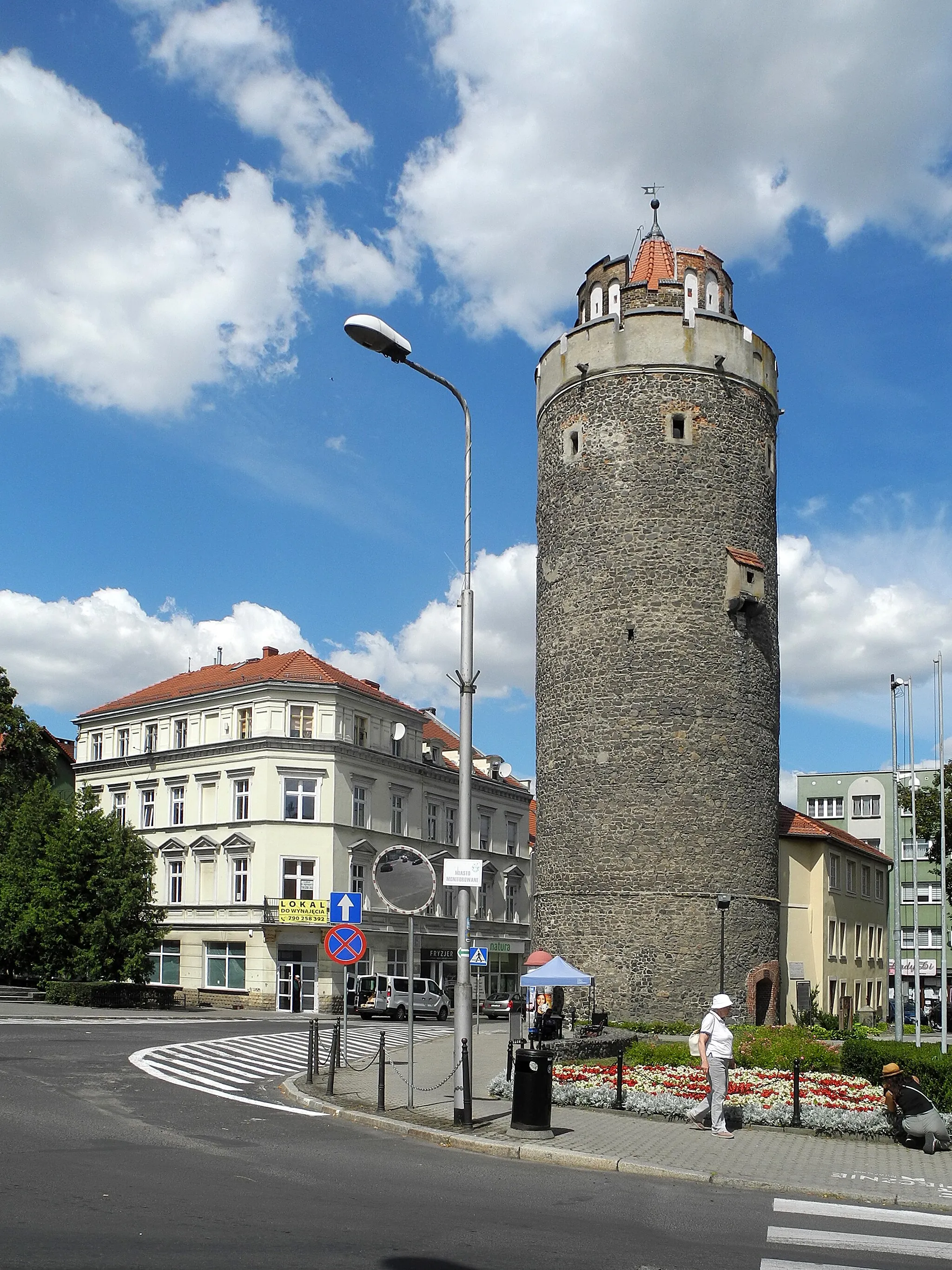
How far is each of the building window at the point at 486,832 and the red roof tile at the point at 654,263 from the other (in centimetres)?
2981

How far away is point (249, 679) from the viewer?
49219 mm

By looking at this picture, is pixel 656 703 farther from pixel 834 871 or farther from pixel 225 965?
pixel 225 965

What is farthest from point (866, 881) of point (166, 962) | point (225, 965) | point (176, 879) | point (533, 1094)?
point (533, 1094)

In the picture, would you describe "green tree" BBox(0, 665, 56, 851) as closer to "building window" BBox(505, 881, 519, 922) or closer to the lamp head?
"building window" BBox(505, 881, 519, 922)

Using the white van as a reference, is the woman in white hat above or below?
above

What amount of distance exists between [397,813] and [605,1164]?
40.9 meters

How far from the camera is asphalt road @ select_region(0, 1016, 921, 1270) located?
7.85m

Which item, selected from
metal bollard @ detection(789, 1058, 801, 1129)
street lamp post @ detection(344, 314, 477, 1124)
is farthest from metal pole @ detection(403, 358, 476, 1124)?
metal bollard @ detection(789, 1058, 801, 1129)

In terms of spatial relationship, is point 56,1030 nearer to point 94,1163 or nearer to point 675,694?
point 675,694

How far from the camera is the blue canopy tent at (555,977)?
26.3 m

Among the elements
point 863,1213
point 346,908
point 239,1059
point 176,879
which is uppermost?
point 346,908

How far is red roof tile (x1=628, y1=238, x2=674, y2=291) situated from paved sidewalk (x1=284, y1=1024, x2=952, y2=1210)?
25774 millimetres

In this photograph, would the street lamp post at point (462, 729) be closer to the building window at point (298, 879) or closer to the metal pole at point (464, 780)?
the metal pole at point (464, 780)

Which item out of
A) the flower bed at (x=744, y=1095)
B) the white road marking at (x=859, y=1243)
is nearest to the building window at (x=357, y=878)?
the flower bed at (x=744, y=1095)
